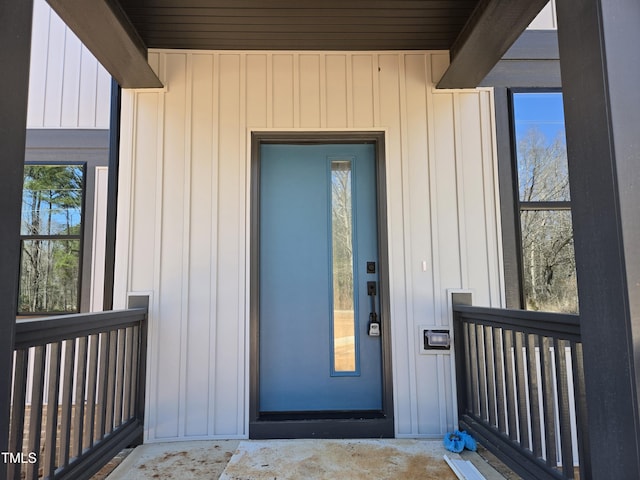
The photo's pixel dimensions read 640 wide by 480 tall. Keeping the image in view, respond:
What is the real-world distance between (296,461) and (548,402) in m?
1.48

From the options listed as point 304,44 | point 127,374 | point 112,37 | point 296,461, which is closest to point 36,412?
point 127,374

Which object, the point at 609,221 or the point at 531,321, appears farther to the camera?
the point at 531,321

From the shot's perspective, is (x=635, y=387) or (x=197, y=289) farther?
(x=197, y=289)

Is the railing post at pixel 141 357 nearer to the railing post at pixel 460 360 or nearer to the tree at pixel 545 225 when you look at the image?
the railing post at pixel 460 360

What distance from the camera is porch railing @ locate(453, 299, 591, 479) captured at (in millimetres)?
1665

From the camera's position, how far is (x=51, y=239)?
393 cm

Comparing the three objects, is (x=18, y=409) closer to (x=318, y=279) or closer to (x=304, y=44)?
(x=318, y=279)

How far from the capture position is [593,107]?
4.28 ft

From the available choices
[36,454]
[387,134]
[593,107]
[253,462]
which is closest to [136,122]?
[387,134]

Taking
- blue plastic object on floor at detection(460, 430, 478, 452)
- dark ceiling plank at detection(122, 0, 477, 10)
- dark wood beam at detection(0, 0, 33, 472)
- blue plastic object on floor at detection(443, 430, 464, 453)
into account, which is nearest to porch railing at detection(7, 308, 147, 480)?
dark wood beam at detection(0, 0, 33, 472)

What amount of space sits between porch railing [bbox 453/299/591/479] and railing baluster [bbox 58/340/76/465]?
2.27 meters

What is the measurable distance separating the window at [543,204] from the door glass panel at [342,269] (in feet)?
4.32

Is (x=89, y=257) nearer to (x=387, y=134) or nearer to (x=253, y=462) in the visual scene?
(x=253, y=462)

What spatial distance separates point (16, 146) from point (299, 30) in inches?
79.5
